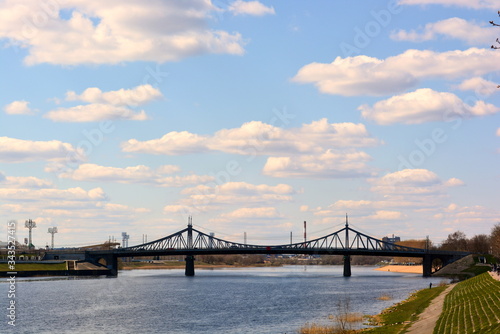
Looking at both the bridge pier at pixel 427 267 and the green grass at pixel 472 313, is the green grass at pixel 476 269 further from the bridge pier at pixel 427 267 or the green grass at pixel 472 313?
the green grass at pixel 472 313

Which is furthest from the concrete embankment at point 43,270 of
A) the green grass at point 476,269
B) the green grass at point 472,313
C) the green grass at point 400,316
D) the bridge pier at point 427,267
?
the green grass at point 472,313

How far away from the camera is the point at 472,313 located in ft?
194

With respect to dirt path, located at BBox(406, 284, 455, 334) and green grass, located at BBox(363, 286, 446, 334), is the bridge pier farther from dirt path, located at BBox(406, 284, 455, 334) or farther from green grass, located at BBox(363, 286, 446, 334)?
dirt path, located at BBox(406, 284, 455, 334)

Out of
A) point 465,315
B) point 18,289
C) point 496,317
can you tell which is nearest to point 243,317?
point 465,315

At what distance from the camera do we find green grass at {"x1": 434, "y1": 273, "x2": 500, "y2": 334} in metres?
49.2

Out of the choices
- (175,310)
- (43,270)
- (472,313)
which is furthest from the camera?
(43,270)

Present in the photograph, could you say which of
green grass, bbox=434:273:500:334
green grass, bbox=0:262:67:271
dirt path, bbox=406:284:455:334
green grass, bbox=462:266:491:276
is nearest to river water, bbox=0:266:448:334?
dirt path, bbox=406:284:455:334

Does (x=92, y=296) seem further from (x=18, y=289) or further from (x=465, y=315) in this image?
(x=465, y=315)

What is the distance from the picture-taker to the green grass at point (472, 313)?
A: 49250mm

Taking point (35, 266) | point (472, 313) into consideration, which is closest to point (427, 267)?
point (35, 266)

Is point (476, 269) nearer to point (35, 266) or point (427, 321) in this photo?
point (427, 321)

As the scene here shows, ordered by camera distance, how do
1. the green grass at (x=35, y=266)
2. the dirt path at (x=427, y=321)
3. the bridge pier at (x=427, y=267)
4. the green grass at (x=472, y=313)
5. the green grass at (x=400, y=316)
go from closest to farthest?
1. the green grass at (x=472, y=313)
2. the dirt path at (x=427, y=321)
3. the green grass at (x=400, y=316)
4. the green grass at (x=35, y=266)
5. the bridge pier at (x=427, y=267)

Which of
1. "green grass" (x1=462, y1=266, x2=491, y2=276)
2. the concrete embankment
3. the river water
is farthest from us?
the concrete embankment

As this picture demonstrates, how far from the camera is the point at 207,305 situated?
98.6 meters
